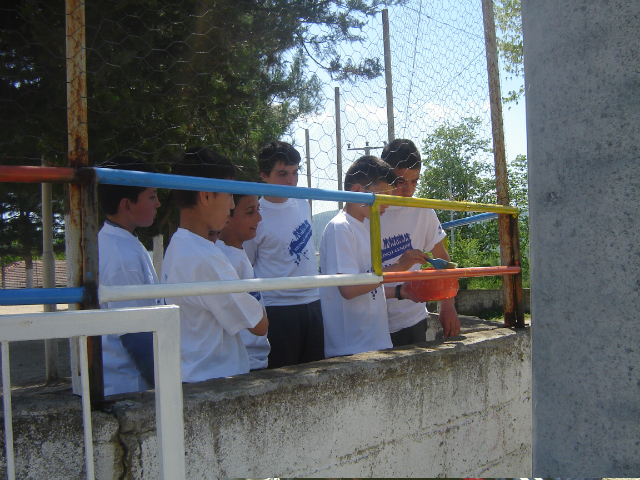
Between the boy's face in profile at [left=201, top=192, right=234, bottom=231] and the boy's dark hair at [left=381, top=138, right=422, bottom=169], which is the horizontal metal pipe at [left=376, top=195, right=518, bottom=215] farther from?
the boy's face in profile at [left=201, top=192, right=234, bottom=231]

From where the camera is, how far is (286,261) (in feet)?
9.80

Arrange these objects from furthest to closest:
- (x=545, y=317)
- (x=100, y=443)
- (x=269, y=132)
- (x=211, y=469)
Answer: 1. (x=269, y=132)
2. (x=211, y=469)
3. (x=100, y=443)
4. (x=545, y=317)

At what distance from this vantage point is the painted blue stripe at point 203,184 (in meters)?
1.51

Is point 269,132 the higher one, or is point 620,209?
point 269,132

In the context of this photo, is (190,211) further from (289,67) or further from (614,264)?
(614,264)

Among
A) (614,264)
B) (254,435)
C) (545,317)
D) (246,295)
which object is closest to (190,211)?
(246,295)

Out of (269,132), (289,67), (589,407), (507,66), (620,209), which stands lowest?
(589,407)

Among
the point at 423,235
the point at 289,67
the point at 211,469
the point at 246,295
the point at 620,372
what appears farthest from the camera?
the point at 423,235

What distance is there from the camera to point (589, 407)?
122 centimetres

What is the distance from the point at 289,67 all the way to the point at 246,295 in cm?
105

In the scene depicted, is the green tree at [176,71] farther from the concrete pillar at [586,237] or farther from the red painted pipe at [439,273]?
the concrete pillar at [586,237]

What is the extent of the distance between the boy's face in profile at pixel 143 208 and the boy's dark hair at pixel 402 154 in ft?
4.40

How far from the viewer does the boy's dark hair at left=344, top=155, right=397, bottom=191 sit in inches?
109

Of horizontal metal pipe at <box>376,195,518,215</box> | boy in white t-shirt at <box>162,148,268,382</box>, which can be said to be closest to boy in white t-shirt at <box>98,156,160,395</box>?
boy in white t-shirt at <box>162,148,268,382</box>
